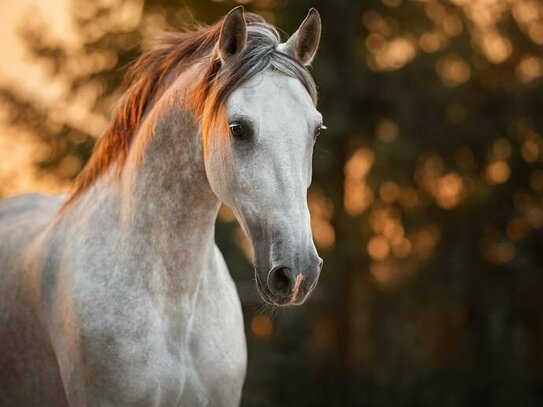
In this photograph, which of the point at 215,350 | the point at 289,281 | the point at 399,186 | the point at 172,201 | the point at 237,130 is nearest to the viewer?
the point at 289,281

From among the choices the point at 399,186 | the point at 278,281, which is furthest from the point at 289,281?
the point at 399,186

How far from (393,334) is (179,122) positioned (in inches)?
308

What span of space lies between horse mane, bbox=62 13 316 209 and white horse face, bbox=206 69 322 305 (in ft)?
0.18

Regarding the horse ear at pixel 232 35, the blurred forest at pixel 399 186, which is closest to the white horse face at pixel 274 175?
the horse ear at pixel 232 35

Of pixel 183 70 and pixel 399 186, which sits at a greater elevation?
pixel 183 70

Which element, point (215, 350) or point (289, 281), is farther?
point (215, 350)

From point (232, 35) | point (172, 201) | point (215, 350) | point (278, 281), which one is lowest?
point (215, 350)

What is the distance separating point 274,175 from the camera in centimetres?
277

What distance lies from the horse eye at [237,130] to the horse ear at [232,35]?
26 centimetres

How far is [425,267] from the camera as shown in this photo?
34.5 feet

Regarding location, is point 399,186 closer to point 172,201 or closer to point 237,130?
point 172,201

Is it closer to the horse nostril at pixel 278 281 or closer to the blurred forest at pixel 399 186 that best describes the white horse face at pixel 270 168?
the horse nostril at pixel 278 281

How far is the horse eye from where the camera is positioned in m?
2.83

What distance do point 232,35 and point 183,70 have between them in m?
0.43
